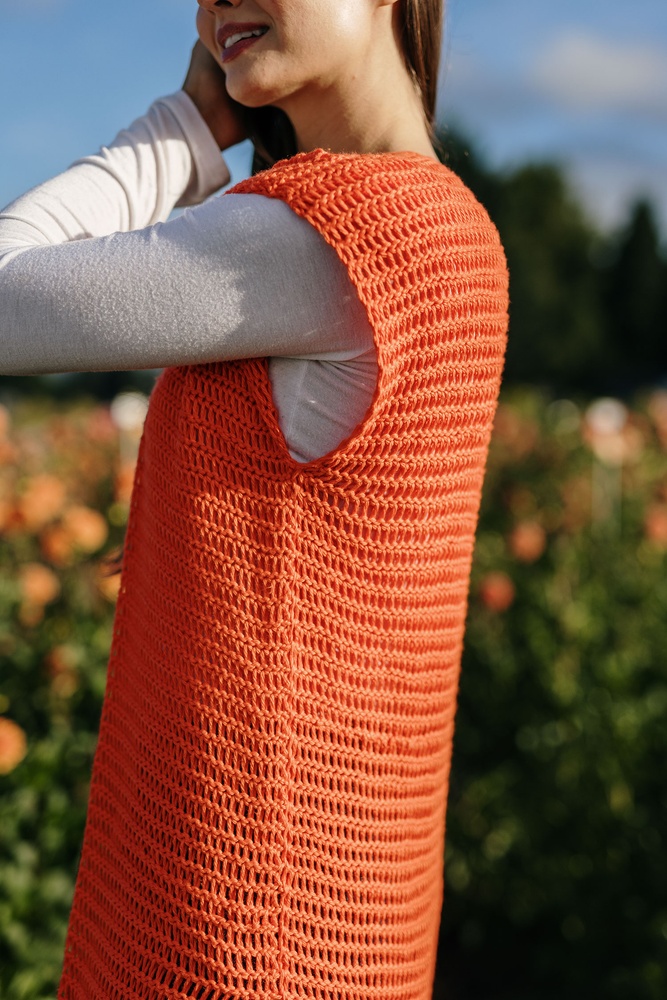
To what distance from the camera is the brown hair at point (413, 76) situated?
115 centimetres

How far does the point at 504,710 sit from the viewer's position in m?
3.58

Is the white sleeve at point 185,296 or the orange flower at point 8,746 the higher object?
the white sleeve at point 185,296

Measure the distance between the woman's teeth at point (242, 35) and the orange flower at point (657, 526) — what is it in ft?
10.1

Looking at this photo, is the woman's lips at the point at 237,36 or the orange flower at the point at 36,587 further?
the orange flower at the point at 36,587

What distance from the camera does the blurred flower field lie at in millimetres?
2379

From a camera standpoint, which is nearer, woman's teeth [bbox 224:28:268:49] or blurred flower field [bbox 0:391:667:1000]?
woman's teeth [bbox 224:28:268:49]

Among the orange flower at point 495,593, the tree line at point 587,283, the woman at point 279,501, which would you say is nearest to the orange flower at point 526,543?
the orange flower at point 495,593

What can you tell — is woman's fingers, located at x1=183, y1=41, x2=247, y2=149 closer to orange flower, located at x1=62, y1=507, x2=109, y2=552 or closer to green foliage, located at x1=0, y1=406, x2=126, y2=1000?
green foliage, located at x1=0, y1=406, x2=126, y2=1000

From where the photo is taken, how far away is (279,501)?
961 mm

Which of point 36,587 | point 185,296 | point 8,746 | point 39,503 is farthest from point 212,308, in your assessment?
point 39,503

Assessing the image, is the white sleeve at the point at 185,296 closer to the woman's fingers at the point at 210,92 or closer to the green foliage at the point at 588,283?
the woman's fingers at the point at 210,92

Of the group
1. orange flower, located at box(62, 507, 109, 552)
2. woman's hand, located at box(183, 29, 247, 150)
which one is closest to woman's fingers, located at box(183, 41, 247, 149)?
woman's hand, located at box(183, 29, 247, 150)

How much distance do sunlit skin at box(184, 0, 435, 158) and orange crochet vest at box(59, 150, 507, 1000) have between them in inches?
4.4

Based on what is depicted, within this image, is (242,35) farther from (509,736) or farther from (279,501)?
(509,736)
